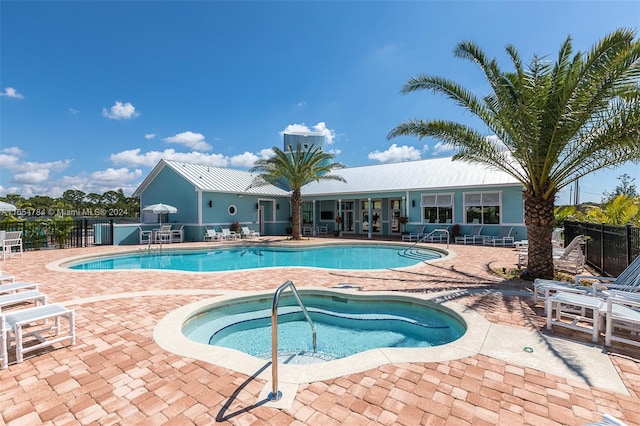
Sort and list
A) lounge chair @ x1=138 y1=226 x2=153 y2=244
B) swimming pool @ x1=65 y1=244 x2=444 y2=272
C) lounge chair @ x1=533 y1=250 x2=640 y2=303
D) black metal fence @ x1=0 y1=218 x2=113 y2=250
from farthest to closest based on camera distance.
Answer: lounge chair @ x1=138 y1=226 x2=153 y2=244, black metal fence @ x1=0 y1=218 x2=113 y2=250, swimming pool @ x1=65 y1=244 x2=444 y2=272, lounge chair @ x1=533 y1=250 x2=640 y2=303

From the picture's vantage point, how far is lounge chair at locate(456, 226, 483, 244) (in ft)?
59.3

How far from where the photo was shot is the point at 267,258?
14430mm

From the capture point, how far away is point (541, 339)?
171 inches

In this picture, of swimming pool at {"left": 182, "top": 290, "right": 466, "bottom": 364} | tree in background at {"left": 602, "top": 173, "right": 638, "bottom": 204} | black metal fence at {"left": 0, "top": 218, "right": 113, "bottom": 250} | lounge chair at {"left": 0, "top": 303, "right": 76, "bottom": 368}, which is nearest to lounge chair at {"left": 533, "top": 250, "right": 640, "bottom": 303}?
swimming pool at {"left": 182, "top": 290, "right": 466, "bottom": 364}

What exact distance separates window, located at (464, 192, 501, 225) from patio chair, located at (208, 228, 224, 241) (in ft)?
52.9

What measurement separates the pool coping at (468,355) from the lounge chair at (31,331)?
1.19 meters

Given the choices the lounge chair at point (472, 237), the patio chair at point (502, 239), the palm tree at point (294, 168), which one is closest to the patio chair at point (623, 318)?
the patio chair at point (502, 239)

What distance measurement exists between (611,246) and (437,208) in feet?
36.3

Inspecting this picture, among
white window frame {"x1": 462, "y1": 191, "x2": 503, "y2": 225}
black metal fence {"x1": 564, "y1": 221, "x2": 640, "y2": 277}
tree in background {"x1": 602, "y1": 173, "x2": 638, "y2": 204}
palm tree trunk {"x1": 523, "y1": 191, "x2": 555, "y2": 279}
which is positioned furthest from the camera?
tree in background {"x1": 602, "y1": 173, "x2": 638, "y2": 204}

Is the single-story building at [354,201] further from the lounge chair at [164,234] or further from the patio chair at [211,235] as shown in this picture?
the lounge chair at [164,234]

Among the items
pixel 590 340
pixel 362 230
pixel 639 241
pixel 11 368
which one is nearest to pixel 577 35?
pixel 639 241

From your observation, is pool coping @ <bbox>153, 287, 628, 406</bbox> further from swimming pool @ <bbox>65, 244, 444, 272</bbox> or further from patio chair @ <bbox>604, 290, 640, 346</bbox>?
swimming pool @ <bbox>65, 244, 444, 272</bbox>

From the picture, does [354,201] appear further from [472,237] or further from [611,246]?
[611,246]

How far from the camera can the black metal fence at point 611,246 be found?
7852mm
